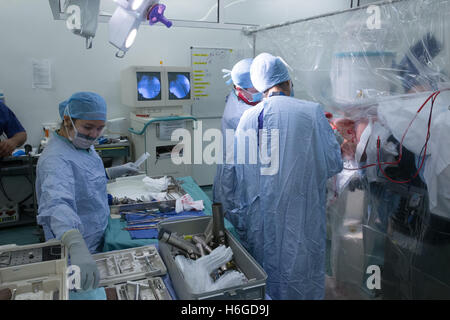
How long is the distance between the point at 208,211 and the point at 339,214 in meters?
1.04

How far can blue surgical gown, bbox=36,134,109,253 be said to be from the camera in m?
1.32

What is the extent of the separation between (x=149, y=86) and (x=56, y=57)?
1141 mm

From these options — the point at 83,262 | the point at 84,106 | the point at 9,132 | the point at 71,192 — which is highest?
the point at 84,106

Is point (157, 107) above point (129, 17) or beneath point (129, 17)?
beneath

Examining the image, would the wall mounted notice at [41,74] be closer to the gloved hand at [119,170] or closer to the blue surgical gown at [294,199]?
the gloved hand at [119,170]

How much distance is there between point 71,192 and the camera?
1493 mm

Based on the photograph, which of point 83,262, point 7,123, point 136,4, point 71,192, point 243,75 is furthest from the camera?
point 7,123

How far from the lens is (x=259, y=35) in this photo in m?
3.79

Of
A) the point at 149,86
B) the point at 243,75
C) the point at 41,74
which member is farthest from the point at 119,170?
Answer: the point at 41,74

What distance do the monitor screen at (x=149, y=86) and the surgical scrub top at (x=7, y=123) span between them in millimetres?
1205

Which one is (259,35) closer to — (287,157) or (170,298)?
(287,157)

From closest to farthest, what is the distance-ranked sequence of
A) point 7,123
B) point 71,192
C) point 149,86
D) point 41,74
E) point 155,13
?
1. point 71,192
2. point 155,13
3. point 7,123
4. point 149,86
5. point 41,74

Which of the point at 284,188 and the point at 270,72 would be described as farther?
the point at 270,72

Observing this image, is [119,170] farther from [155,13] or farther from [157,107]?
[157,107]
